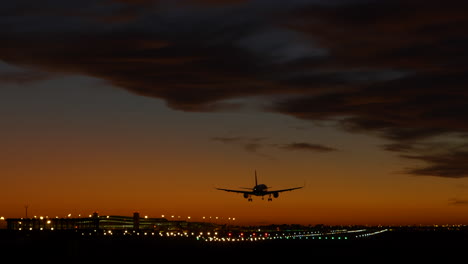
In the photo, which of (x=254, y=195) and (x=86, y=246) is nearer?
(x=86, y=246)

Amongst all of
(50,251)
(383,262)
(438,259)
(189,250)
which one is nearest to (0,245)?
(50,251)

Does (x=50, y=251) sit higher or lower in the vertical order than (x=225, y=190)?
lower

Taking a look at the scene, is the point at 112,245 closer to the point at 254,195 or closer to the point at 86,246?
the point at 86,246

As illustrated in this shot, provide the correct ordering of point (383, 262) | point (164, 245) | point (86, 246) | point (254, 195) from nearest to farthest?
point (383, 262), point (86, 246), point (164, 245), point (254, 195)

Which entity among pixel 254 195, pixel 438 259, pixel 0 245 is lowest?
pixel 438 259

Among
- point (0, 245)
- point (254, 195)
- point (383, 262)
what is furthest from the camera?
point (254, 195)

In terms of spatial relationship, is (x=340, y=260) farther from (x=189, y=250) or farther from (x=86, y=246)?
(x=86, y=246)

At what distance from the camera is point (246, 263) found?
89000mm

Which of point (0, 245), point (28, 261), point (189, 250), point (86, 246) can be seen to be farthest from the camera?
point (189, 250)

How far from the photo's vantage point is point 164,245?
131000 millimetres

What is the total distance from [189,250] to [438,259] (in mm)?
44332

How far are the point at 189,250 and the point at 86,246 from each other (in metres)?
19.1

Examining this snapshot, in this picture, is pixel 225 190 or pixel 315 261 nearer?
pixel 315 261

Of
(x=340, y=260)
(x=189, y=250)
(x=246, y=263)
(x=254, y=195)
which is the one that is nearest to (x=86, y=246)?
(x=189, y=250)
